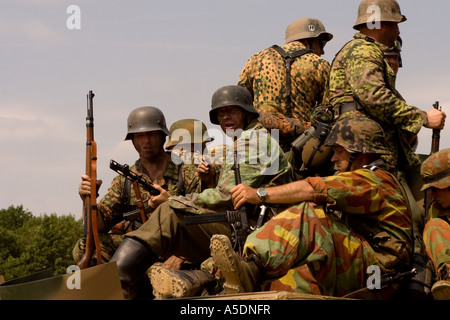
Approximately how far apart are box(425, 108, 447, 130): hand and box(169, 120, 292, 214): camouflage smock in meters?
1.68

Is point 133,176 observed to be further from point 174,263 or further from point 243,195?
point 243,195

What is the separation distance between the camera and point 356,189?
734 centimetres

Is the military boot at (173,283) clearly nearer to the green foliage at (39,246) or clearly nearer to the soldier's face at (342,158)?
the soldier's face at (342,158)

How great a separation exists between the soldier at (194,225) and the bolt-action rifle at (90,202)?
3.63ft

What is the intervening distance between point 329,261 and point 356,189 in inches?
27.6

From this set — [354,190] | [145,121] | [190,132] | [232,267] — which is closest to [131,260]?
[232,267]

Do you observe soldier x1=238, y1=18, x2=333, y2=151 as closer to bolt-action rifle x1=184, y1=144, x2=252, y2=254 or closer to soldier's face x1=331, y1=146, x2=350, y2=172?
soldier's face x1=331, y1=146, x2=350, y2=172

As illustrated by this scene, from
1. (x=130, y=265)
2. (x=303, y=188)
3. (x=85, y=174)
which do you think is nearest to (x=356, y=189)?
(x=303, y=188)

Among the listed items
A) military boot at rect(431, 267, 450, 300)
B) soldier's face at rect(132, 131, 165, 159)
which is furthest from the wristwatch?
soldier's face at rect(132, 131, 165, 159)

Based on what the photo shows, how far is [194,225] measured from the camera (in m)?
8.12

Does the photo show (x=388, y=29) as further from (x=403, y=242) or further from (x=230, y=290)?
(x=230, y=290)

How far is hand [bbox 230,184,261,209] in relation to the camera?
7.41 meters

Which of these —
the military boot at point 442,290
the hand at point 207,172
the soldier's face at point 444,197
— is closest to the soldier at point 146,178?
the hand at point 207,172
